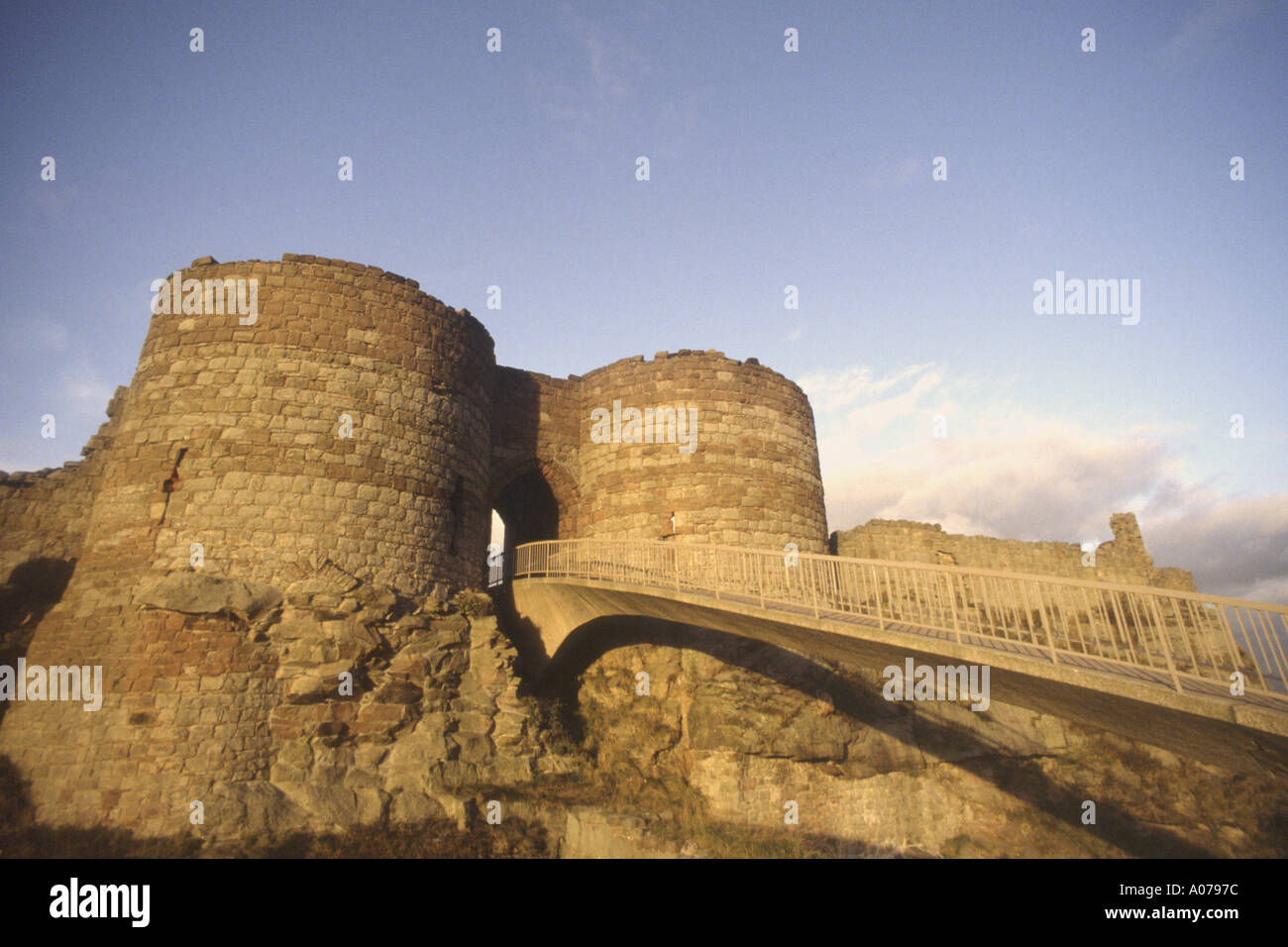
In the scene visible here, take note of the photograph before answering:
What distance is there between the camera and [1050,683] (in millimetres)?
6797

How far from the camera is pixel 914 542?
18.7m

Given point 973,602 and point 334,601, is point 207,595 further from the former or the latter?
point 973,602

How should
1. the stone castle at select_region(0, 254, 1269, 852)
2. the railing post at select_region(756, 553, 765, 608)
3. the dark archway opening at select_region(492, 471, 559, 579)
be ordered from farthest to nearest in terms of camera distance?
the dark archway opening at select_region(492, 471, 559, 579)
the stone castle at select_region(0, 254, 1269, 852)
the railing post at select_region(756, 553, 765, 608)

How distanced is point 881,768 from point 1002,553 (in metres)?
9.40

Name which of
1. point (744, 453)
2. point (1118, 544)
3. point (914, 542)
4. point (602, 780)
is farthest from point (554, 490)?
point (1118, 544)

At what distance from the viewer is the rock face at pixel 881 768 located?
1227cm

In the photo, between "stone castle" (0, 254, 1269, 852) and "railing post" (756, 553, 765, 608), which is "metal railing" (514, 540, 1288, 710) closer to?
"railing post" (756, 553, 765, 608)

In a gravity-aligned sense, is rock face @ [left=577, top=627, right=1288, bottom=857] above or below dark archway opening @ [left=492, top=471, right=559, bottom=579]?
below

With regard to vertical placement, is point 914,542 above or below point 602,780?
above

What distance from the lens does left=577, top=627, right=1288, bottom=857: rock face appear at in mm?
12266

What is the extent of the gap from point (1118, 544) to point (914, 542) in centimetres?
718

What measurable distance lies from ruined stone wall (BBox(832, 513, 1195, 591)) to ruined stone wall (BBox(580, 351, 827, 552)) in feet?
9.66

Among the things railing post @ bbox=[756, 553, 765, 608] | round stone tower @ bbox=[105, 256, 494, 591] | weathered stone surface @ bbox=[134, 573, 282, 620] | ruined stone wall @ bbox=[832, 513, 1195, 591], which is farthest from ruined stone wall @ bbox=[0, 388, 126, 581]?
ruined stone wall @ bbox=[832, 513, 1195, 591]
